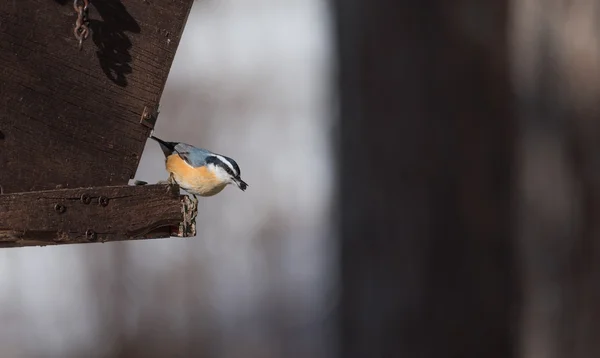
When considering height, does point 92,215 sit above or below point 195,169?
below

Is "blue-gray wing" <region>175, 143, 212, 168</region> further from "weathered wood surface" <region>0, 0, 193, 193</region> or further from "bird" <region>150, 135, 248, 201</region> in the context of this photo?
"weathered wood surface" <region>0, 0, 193, 193</region>

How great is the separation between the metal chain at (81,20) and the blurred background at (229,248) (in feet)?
12.0

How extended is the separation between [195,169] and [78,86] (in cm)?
56

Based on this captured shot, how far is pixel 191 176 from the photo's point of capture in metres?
2.49

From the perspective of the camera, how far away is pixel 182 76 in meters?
5.91

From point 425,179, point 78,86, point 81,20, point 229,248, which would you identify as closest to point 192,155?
point 78,86

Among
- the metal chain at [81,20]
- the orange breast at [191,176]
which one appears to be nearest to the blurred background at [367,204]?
the orange breast at [191,176]

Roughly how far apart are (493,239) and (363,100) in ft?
3.63

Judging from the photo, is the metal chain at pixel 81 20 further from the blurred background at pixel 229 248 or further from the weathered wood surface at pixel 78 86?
the blurred background at pixel 229 248

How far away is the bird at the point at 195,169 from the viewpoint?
2.49m

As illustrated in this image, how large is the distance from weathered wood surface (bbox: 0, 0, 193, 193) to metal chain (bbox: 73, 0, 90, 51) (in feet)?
0.14

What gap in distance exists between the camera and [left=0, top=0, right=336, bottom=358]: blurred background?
5.85 m

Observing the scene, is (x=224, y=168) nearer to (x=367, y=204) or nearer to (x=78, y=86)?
(x=78, y=86)

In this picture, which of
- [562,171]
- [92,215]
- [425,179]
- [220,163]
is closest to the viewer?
[92,215]
